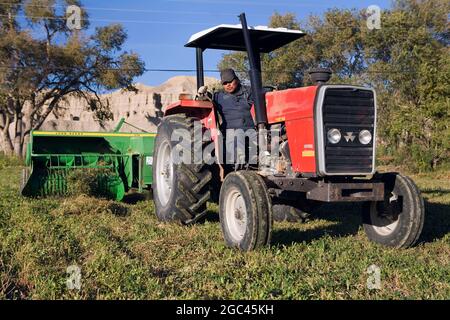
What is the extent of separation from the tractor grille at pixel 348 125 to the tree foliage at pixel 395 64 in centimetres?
1089

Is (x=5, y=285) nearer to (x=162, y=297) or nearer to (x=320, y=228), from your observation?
(x=162, y=297)

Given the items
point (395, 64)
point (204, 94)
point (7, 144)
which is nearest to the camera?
point (204, 94)

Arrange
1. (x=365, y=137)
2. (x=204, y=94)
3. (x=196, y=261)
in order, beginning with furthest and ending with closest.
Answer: (x=204, y=94), (x=365, y=137), (x=196, y=261)

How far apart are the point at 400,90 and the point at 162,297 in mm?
21311

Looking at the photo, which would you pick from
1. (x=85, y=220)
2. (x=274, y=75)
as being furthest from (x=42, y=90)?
(x=85, y=220)

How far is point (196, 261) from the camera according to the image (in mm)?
4465

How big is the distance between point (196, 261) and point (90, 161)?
5.03m

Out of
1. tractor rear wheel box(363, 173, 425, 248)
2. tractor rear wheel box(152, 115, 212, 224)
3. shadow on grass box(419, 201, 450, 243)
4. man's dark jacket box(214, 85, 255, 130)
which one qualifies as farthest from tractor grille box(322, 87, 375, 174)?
tractor rear wheel box(152, 115, 212, 224)

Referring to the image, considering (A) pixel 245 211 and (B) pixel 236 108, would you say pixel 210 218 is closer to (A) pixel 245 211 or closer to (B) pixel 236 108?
(B) pixel 236 108

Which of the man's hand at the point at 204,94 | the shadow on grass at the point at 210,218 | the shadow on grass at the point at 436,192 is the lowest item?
the shadow on grass at the point at 210,218

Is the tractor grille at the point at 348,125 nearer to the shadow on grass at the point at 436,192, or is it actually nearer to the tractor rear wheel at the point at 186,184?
the tractor rear wheel at the point at 186,184

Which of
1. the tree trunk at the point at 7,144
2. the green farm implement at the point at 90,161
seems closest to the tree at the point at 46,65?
the tree trunk at the point at 7,144

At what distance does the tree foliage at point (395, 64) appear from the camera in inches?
663

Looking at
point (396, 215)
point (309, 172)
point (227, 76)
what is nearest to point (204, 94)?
point (227, 76)
